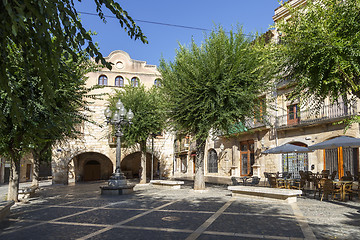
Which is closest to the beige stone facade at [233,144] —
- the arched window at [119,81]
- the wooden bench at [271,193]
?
the arched window at [119,81]

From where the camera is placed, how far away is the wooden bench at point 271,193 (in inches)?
351

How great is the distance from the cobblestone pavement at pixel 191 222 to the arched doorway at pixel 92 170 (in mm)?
23052

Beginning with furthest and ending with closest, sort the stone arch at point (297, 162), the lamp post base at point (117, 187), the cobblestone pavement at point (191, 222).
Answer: the stone arch at point (297, 162), the lamp post base at point (117, 187), the cobblestone pavement at point (191, 222)

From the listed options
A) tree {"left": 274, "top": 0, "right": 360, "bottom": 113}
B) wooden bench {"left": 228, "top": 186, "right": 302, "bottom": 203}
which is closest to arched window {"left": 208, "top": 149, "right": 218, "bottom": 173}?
wooden bench {"left": 228, "top": 186, "right": 302, "bottom": 203}

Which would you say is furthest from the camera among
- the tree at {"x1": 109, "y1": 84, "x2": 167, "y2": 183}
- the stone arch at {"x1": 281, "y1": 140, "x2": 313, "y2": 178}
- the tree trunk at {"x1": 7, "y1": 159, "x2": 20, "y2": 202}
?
the tree at {"x1": 109, "y1": 84, "x2": 167, "y2": 183}

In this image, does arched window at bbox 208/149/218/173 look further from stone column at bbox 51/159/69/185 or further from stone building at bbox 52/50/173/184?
stone column at bbox 51/159/69/185

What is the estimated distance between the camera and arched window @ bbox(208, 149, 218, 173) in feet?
86.9

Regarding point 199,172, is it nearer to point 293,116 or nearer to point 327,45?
point 327,45

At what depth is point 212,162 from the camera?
2708 centimetres

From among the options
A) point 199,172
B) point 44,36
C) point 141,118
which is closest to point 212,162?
point 141,118

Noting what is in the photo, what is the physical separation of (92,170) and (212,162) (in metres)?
13.4

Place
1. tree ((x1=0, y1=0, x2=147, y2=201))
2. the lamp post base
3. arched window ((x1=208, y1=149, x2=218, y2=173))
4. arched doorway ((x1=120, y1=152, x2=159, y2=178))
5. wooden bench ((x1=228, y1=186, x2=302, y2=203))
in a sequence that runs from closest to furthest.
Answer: tree ((x1=0, y1=0, x2=147, y2=201)) < wooden bench ((x1=228, y1=186, x2=302, y2=203)) < the lamp post base < arched window ((x1=208, y1=149, x2=218, y2=173)) < arched doorway ((x1=120, y1=152, x2=159, y2=178))

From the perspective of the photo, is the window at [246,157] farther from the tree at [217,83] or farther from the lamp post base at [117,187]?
the lamp post base at [117,187]

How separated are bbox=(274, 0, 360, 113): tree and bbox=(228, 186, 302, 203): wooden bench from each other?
3.12m
